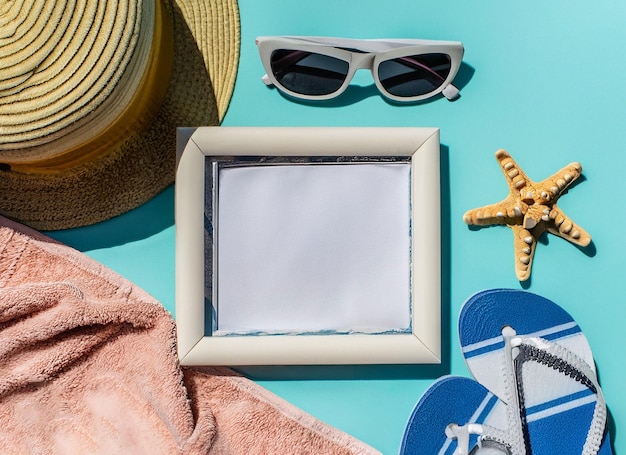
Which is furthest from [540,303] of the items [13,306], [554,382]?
[13,306]

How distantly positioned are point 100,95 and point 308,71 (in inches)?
9.2

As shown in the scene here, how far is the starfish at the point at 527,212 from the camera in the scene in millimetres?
622

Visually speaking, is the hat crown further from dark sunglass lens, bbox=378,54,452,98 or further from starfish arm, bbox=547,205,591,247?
starfish arm, bbox=547,205,591,247

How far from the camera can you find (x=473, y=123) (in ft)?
2.10

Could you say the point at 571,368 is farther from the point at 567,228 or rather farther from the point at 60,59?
the point at 60,59

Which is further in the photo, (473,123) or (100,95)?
(473,123)

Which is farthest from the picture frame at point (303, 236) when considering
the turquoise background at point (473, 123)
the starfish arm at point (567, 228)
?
the starfish arm at point (567, 228)

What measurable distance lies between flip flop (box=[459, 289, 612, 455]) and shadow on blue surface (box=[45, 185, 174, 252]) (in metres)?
0.37

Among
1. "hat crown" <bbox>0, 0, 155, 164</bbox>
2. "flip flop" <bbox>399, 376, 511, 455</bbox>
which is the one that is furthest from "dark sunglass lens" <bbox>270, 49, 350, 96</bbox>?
"flip flop" <bbox>399, 376, 511, 455</bbox>

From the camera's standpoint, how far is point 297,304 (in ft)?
2.09

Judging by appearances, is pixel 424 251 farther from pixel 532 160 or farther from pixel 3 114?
pixel 3 114

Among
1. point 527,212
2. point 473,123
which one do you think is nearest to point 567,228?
point 527,212

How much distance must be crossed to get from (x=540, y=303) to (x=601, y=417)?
148 millimetres

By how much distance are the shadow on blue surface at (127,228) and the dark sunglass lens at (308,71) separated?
0.18 m
